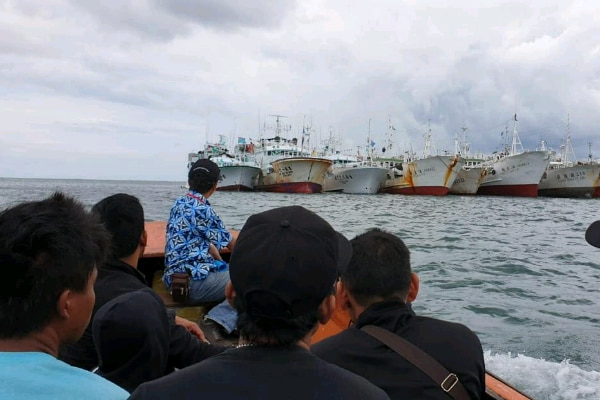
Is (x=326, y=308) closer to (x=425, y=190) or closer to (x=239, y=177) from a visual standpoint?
(x=425, y=190)

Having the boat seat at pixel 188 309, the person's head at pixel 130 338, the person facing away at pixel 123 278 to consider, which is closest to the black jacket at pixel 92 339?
the person facing away at pixel 123 278

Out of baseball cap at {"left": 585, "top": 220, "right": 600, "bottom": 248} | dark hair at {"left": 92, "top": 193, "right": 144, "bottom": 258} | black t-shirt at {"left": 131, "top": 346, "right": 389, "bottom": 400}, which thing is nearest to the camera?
black t-shirt at {"left": 131, "top": 346, "right": 389, "bottom": 400}

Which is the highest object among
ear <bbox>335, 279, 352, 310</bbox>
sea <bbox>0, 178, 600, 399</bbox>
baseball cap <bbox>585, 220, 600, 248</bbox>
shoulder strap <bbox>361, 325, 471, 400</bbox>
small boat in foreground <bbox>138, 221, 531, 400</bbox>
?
baseball cap <bbox>585, 220, 600, 248</bbox>

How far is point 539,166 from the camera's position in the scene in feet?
153

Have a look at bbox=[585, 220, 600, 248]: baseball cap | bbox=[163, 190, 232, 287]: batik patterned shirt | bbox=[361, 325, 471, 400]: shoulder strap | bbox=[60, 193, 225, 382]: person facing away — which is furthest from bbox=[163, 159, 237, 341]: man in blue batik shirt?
bbox=[585, 220, 600, 248]: baseball cap

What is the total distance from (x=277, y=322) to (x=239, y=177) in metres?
52.2

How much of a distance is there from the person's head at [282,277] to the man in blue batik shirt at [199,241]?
9.85 ft

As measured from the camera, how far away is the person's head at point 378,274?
213 cm

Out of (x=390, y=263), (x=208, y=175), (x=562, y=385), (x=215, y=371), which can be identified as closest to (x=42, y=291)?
(x=215, y=371)

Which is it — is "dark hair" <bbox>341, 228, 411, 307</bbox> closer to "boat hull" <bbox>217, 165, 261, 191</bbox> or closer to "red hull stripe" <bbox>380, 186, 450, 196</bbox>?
"red hull stripe" <bbox>380, 186, 450, 196</bbox>

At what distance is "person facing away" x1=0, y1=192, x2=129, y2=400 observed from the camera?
1130mm

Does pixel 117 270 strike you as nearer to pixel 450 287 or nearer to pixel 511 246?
pixel 450 287

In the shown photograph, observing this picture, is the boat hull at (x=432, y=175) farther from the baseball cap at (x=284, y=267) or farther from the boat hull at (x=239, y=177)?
the baseball cap at (x=284, y=267)

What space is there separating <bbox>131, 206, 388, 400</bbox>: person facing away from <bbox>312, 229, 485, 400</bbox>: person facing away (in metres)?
0.76
